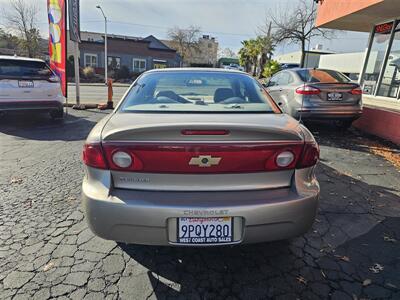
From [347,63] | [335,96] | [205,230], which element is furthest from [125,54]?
[205,230]

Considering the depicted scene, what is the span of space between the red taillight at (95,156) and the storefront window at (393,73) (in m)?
9.80

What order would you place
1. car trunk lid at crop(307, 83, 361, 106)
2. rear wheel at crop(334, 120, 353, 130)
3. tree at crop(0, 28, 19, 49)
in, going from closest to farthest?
car trunk lid at crop(307, 83, 361, 106)
rear wheel at crop(334, 120, 353, 130)
tree at crop(0, 28, 19, 49)

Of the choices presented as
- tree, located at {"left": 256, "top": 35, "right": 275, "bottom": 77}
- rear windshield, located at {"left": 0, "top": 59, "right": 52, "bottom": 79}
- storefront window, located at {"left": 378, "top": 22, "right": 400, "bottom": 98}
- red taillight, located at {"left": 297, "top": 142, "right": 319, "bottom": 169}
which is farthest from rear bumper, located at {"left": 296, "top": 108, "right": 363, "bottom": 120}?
tree, located at {"left": 256, "top": 35, "right": 275, "bottom": 77}

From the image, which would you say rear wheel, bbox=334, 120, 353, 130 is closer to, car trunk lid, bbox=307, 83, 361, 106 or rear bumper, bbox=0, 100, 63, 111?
car trunk lid, bbox=307, 83, 361, 106

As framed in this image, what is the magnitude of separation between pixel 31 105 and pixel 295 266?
272 inches

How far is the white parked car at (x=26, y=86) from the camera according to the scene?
6.47m

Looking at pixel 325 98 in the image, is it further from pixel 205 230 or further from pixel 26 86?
pixel 26 86

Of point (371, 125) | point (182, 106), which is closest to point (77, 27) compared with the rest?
point (182, 106)

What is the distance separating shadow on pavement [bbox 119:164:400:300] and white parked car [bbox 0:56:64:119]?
19.0 feet

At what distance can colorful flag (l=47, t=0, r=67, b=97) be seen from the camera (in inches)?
327

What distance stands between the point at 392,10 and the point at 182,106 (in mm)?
8756

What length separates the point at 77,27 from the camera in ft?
30.2

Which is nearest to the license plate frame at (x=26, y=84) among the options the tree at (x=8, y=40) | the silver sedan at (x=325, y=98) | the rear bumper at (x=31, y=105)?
the rear bumper at (x=31, y=105)

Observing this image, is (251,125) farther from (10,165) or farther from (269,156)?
(10,165)
